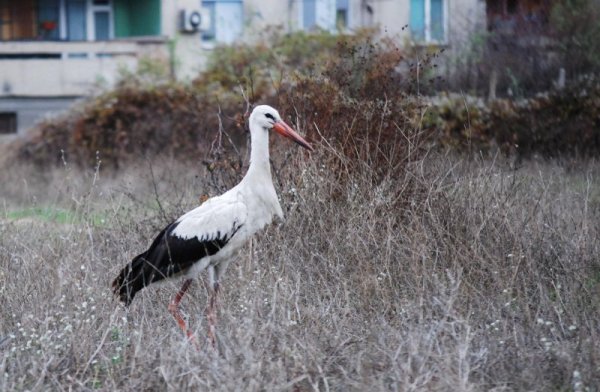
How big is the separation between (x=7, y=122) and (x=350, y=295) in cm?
1944

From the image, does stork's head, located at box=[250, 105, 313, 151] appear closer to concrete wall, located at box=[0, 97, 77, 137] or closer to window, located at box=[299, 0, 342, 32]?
concrete wall, located at box=[0, 97, 77, 137]

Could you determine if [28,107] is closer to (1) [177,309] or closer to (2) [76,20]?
(2) [76,20]

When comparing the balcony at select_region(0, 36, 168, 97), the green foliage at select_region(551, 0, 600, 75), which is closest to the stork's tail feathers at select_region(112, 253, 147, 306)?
the green foliage at select_region(551, 0, 600, 75)

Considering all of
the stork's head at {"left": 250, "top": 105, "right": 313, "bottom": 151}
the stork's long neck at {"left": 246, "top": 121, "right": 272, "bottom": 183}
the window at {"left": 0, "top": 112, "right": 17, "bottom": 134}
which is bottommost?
the window at {"left": 0, "top": 112, "right": 17, "bottom": 134}

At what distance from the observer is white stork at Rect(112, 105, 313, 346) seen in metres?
8.00

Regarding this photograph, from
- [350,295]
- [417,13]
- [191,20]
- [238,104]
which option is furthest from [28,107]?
[350,295]

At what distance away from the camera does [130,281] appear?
25.8 feet

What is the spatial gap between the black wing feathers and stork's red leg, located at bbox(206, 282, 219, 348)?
251 mm

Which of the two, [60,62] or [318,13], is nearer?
[60,62]

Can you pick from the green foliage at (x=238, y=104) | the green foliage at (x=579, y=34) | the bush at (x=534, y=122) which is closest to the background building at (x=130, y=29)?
the green foliage at (x=238, y=104)

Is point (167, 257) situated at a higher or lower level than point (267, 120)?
lower

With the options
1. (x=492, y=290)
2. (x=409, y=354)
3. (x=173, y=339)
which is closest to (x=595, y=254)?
(x=492, y=290)

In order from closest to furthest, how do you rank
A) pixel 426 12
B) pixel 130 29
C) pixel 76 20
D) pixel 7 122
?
1. pixel 7 122
2. pixel 426 12
3. pixel 76 20
4. pixel 130 29

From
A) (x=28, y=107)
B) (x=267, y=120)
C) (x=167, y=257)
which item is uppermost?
(x=267, y=120)
